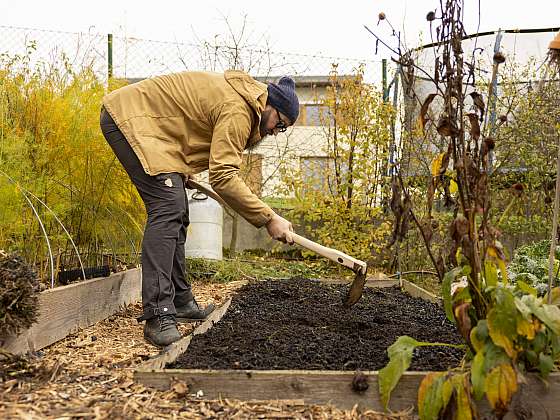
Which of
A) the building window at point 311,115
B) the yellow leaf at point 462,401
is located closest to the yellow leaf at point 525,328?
the yellow leaf at point 462,401

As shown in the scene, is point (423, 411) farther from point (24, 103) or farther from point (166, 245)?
point (24, 103)

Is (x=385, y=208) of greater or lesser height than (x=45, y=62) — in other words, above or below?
below

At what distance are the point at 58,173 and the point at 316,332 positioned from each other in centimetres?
181

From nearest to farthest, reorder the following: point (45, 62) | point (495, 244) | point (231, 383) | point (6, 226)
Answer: point (495, 244), point (231, 383), point (6, 226), point (45, 62)

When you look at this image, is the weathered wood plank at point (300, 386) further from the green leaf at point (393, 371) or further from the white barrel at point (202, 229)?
the white barrel at point (202, 229)

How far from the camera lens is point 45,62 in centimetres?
448

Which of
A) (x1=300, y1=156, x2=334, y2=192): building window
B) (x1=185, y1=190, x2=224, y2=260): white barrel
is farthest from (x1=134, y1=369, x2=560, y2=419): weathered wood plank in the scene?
(x1=300, y1=156, x2=334, y2=192): building window

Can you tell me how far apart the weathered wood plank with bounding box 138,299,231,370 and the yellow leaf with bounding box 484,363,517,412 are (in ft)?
3.88

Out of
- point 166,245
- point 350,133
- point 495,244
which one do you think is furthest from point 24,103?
point 350,133

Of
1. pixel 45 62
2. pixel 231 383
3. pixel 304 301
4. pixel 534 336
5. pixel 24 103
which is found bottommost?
pixel 304 301

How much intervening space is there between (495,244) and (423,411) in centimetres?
58

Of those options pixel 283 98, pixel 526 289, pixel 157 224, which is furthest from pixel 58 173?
pixel 526 289

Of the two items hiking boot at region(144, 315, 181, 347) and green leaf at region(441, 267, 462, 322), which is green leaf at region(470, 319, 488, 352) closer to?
green leaf at region(441, 267, 462, 322)

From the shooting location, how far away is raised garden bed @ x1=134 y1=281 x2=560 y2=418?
2102 millimetres
